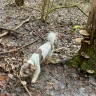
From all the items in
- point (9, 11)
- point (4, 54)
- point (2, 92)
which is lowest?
point (2, 92)

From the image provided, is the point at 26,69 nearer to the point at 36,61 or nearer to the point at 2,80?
the point at 36,61

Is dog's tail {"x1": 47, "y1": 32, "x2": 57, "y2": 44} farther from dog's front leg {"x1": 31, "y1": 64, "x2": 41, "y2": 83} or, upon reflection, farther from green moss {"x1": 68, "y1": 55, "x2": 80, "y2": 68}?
dog's front leg {"x1": 31, "y1": 64, "x2": 41, "y2": 83}

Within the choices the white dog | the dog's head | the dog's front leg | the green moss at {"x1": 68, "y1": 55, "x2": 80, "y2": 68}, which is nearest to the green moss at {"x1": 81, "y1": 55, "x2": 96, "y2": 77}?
the green moss at {"x1": 68, "y1": 55, "x2": 80, "y2": 68}

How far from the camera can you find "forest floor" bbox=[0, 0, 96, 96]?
3686mm

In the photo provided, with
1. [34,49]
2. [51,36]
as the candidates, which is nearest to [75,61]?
[51,36]

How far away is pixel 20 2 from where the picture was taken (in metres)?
7.41

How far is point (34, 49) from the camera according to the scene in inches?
188

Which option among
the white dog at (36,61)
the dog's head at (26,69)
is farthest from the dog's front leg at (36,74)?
the dog's head at (26,69)

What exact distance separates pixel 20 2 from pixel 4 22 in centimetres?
167

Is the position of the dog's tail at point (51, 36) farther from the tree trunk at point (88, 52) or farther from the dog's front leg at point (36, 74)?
the dog's front leg at point (36, 74)

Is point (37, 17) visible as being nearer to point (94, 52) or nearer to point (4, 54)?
point (4, 54)

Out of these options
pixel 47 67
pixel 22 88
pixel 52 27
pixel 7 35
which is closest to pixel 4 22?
pixel 7 35

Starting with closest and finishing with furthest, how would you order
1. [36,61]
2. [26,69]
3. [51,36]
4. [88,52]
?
[26,69], [36,61], [88,52], [51,36]

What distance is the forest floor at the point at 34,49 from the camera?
3.69 meters
